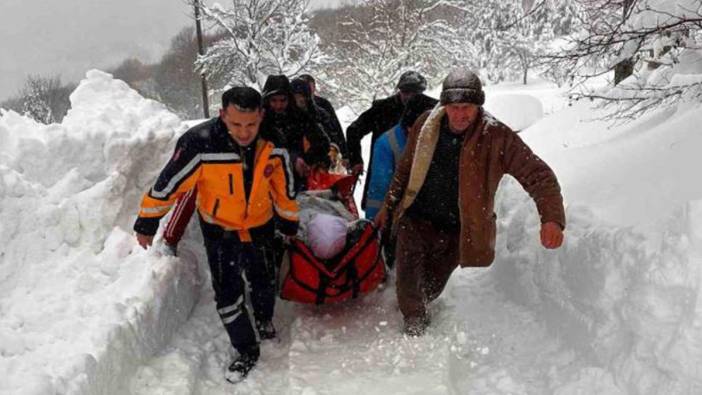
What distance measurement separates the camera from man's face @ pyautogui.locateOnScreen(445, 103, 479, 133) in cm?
351

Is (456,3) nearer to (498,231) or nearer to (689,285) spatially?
(498,231)

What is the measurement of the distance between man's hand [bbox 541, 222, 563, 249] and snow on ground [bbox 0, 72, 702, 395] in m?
0.33

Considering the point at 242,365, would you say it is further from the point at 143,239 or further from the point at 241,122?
the point at 241,122

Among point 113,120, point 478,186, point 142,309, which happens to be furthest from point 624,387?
point 113,120

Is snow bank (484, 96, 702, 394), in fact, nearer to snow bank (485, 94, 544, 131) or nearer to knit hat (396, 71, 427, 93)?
knit hat (396, 71, 427, 93)

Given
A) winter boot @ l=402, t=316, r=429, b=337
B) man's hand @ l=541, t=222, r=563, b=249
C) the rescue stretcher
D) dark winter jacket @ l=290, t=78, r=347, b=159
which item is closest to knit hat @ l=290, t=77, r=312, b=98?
dark winter jacket @ l=290, t=78, r=347, b=159

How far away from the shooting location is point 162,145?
4914 mm

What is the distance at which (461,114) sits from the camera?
3547 millimetres

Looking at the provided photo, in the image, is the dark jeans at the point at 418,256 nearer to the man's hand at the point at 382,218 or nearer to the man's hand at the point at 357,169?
the man's hand at the point at 382,218

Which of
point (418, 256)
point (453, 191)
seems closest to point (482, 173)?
point (453, 191)

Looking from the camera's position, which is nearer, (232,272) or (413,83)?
(232,272)

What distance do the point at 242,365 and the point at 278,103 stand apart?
2553 millimetres

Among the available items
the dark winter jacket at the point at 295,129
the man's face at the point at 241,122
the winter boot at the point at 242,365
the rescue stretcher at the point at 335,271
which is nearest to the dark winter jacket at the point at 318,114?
the dark winter jacket at the point at 295,129

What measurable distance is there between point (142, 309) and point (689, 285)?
302cm
